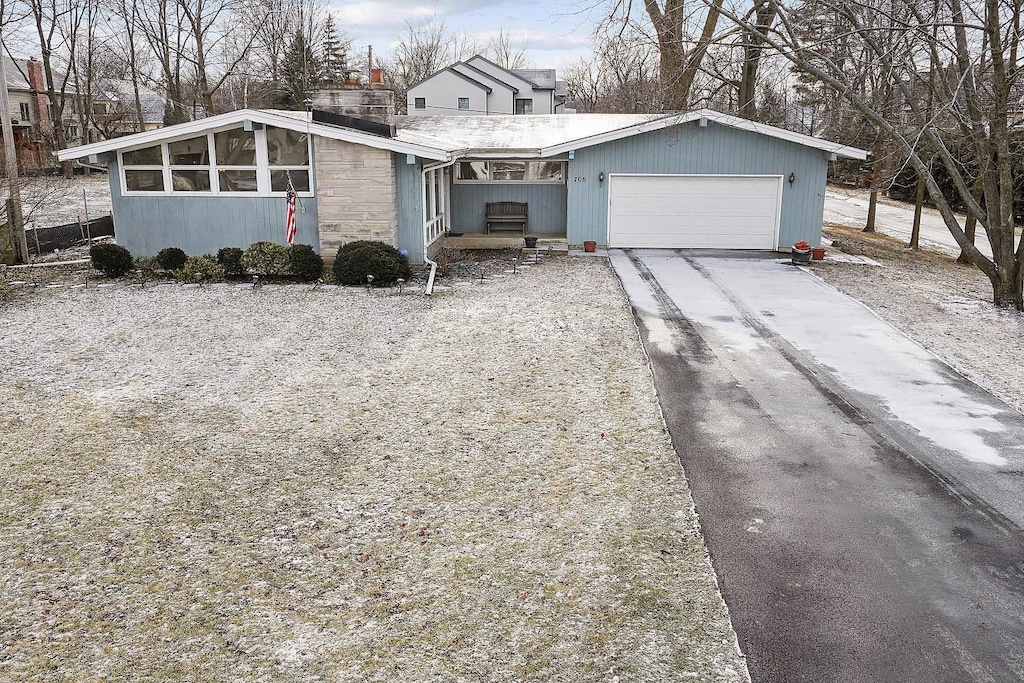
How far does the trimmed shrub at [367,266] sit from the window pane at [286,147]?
2223 millimetres

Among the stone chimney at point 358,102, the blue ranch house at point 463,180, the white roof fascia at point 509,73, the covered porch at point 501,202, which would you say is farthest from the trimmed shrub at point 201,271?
the white roof fascia at point 509,73

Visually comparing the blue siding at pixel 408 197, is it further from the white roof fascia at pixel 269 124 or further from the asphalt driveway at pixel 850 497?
the asphalt driveway at pixel 850 497

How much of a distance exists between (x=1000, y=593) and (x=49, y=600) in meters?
5.89

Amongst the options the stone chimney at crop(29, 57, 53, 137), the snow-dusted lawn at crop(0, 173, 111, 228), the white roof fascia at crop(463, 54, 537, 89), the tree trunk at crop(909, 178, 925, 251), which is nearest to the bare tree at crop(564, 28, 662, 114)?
the white roof fascia at crop(463, 54, 537, 89)

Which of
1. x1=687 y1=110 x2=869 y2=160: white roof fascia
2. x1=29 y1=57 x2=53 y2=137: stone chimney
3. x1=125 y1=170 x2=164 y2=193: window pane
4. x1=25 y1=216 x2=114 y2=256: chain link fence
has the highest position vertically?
x1=29 y1=57 x2=53 y2=137: stone chimney

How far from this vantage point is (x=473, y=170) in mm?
20781

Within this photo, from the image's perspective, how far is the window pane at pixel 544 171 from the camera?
20.5m

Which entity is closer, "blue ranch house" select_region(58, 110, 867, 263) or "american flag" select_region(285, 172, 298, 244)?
"american flag" select_region(285, 172, 298, 244)

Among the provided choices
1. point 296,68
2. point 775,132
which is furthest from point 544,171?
point 296,68

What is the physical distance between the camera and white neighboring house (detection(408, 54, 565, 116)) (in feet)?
152

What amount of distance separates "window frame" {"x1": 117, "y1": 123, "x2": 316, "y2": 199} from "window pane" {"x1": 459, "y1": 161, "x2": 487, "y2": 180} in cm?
581

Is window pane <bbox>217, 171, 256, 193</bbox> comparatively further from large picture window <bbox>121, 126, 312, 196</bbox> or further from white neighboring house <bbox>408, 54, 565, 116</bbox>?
white neighboring house <bbox>408, 54, 565, 116</bbox>

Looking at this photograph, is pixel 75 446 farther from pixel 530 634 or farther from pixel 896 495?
pixel 896 495

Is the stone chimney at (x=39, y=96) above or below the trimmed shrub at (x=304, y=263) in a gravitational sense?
above
